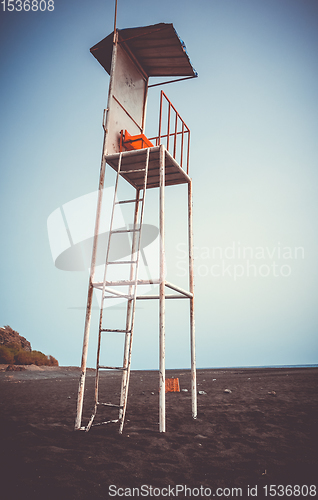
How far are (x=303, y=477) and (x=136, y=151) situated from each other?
18.8ft

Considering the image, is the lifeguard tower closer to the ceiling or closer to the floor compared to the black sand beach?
closer to the ceiling

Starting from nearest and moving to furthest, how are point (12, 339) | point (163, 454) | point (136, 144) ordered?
point (163, 454) < point (136, 144) < point (12, 339)

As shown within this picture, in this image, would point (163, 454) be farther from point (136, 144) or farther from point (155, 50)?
point (155, 50)

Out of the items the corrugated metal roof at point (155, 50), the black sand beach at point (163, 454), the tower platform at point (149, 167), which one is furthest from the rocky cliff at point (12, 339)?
the corrugated metal roof at point (155, 50)

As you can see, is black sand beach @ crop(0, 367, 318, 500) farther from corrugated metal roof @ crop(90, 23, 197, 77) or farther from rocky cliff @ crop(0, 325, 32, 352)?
rocky cliff @ crop(0, 325, 32, 352)

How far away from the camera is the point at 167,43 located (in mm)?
7453

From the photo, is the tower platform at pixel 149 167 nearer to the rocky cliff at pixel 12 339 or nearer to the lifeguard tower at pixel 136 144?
the lifeguard tower at pixel 136 144

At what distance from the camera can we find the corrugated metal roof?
7.14 m

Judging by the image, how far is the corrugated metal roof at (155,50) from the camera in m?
7.14

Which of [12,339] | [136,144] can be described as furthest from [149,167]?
[12,339]

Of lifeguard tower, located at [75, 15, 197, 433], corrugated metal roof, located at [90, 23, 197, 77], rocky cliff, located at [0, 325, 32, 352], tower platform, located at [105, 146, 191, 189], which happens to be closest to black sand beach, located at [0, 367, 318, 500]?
lifeguard tower, located at [75, 15, 197, 433]

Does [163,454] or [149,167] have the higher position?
[149,167]

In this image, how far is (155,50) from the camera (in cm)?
774

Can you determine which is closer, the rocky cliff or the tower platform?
the tower platform
